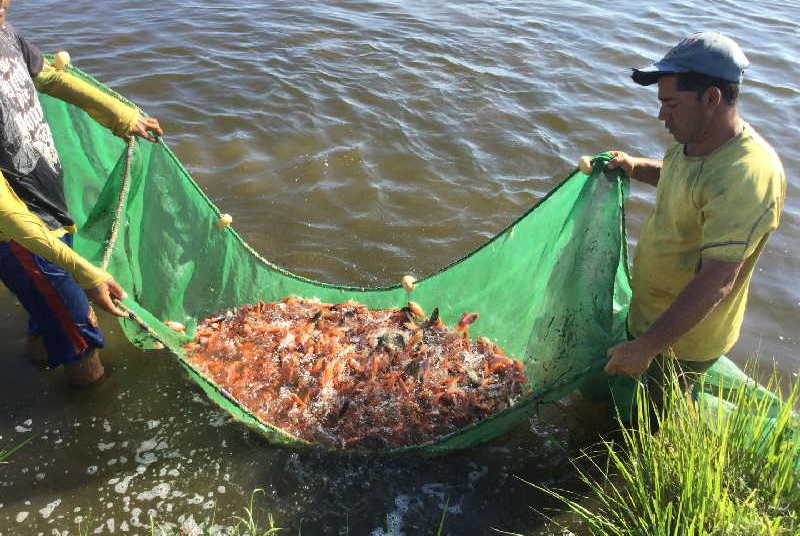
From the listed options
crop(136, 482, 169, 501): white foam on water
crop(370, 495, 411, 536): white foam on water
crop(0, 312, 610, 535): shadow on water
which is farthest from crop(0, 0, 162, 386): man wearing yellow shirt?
crop(370, 495, 411, 536): white foam on water

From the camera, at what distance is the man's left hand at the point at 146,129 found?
3.95 m

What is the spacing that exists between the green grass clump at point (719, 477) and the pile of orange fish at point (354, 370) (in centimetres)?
117

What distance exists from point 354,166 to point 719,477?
5.35 meters

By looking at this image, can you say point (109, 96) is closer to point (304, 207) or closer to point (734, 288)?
point (304, 207)

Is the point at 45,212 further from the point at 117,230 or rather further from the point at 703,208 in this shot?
the point at 703,208

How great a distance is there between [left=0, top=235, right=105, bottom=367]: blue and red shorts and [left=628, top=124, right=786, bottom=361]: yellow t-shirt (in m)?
3.18

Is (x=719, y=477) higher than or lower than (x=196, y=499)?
higher

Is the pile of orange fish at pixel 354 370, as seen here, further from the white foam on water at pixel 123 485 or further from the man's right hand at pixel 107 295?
the man's right hand at pixel 107 295

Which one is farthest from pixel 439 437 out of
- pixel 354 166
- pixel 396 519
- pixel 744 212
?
pixel 354 166

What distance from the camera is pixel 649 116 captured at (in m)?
8.45

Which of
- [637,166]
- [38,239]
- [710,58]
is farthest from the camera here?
[637,166]

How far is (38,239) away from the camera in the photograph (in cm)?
303

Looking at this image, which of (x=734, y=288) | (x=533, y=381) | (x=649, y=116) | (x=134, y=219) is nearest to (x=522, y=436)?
(x=533, y=381)

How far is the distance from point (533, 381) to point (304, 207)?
347 cm
